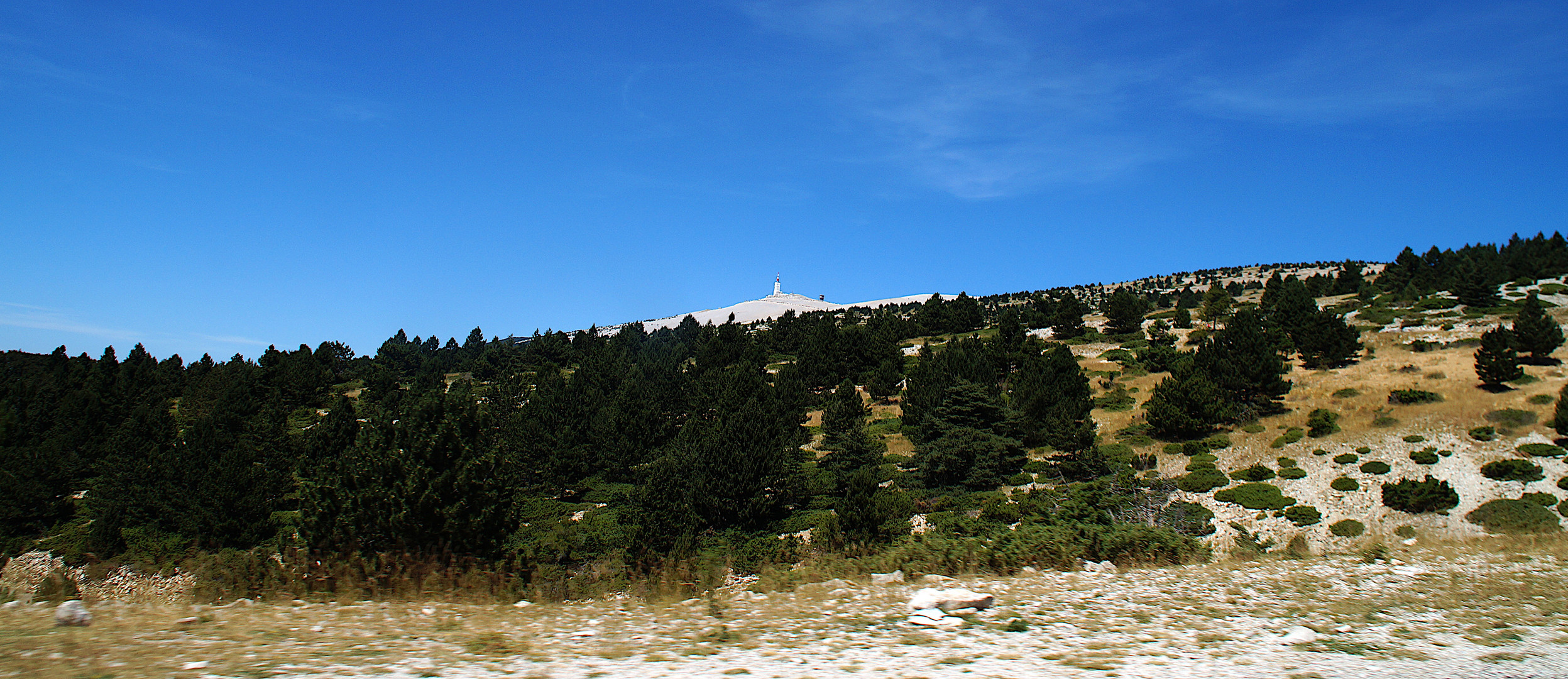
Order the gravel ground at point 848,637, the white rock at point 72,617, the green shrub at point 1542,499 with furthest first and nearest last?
1. the green shrub at point 1542,499
2. the white rock at point 72,617
3. the gravel ground at point 848,637

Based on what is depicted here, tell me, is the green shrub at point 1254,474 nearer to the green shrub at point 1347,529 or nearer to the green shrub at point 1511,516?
the green shrub at point 1347,529

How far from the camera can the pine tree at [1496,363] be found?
132 feet

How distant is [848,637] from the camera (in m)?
6.00

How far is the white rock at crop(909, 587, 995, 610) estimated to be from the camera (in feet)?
22.9

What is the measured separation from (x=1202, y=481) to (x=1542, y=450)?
42.6ft

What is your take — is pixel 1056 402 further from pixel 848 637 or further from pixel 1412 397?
pixel 848 637

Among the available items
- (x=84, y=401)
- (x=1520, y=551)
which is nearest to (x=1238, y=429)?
Result: (x=1520, y=551)

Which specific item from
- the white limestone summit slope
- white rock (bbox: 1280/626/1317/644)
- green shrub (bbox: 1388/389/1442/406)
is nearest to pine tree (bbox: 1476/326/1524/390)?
green shrub (bbox: 1388/389/1442/406)

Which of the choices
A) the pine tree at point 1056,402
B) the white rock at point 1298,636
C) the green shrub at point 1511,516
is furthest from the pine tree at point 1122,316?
the white rock at point 1298,636

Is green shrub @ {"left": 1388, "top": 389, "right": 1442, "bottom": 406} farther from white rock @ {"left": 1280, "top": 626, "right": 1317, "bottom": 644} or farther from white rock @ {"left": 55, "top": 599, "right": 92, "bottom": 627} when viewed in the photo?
white rock @ {"left": 55, "top": 599, "right": 92, "bottom": 627}

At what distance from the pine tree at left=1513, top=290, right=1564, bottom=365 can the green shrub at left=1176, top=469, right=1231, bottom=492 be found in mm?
32995

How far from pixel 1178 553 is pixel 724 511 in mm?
22248

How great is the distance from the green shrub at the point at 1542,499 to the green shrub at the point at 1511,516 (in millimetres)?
315

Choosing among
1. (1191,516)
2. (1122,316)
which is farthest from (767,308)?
(1191,516)
